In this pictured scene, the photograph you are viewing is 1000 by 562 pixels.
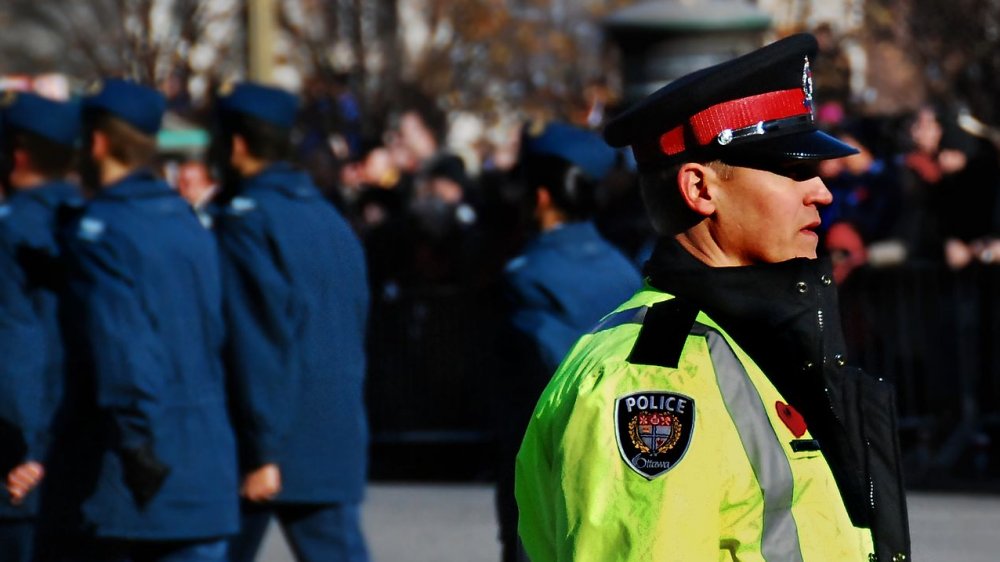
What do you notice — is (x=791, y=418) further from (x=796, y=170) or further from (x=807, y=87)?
(x=807, y=87)

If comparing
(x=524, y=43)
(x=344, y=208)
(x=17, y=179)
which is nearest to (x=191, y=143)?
(x=344, y=208)

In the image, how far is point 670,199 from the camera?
2881mm

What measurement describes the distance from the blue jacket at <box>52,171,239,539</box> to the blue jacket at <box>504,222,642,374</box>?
3.04 ft

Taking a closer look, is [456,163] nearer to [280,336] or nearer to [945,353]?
[945,353]

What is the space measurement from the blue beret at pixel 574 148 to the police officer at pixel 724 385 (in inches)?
121

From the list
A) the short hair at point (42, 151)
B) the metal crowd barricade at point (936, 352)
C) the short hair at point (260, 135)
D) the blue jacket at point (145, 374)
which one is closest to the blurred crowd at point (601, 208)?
the metal crowd barricade at point (936, 352)

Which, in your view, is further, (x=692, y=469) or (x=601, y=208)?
(x=601, y=208)

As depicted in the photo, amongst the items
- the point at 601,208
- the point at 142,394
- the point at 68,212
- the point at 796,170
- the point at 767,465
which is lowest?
the point at 142,394

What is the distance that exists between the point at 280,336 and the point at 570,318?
94 centimetres

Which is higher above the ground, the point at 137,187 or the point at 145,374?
the point at 137,187

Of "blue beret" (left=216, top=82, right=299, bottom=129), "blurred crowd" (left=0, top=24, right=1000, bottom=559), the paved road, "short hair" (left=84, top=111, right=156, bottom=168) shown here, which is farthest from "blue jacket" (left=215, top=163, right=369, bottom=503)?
"blurred crowd" (left=0, top=24, right=1000, bottom=559)

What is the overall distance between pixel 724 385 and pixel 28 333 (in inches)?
160

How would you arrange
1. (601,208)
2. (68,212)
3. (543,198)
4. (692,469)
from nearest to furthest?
(692,469)
(68,212)
(543,198)
(601,208)

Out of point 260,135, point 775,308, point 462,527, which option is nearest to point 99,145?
point 260,135
